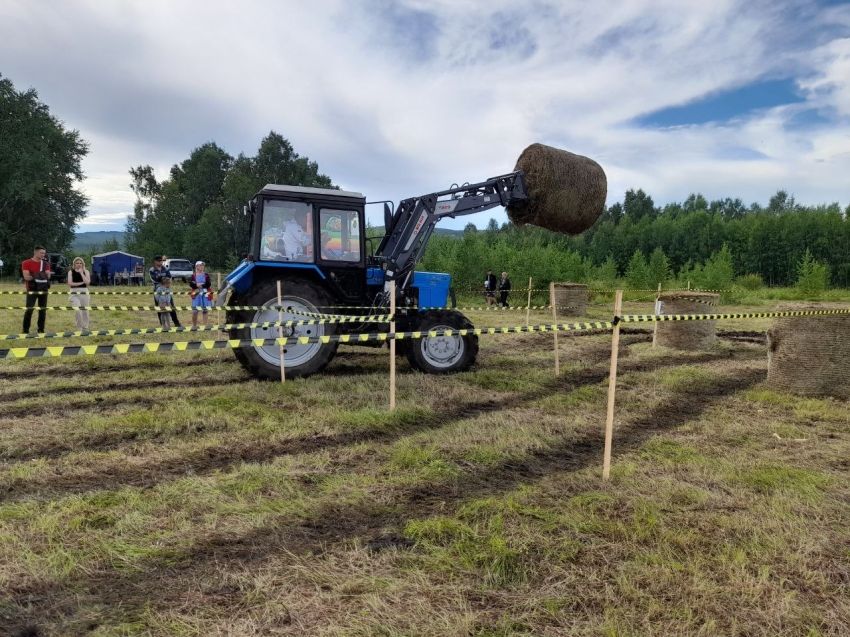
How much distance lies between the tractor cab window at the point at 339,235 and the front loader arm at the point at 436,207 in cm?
48

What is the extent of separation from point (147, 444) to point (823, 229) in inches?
1923

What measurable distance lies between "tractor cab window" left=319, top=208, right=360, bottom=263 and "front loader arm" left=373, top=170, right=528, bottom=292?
1.58 ft

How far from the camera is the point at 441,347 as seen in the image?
24.8 ft

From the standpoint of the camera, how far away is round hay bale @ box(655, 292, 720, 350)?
1034 cm

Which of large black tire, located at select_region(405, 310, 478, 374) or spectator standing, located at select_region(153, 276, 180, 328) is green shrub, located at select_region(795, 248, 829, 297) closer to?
large black tire, located at select_region(405, 310, 478, 374)

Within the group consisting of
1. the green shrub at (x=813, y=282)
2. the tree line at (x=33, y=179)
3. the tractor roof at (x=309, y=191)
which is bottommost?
the green shrub at (x=813, y=282)

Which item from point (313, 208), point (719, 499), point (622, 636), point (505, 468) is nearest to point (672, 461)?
point (719, 499)


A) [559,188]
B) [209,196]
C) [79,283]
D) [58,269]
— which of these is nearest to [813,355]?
[559,188]

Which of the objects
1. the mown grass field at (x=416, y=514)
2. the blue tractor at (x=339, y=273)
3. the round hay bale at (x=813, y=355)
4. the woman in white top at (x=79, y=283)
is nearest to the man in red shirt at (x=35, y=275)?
the woman in white top at (x=79, y=283)

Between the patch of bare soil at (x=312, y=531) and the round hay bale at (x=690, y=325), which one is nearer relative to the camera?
the patch of bare soil at (x=312, y=531)

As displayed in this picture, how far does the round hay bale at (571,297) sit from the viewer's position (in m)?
17.5

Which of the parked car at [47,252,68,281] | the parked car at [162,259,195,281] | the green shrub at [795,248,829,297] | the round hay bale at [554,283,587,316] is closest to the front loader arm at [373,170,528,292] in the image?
the round hay bale at [554,283,587,316]

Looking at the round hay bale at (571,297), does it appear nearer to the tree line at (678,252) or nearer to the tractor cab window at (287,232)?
the tree line at (678,252)

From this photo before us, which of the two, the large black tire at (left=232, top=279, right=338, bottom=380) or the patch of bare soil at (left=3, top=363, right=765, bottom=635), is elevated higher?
the large black tire at (left=232, top=279, right=338, bottom=380)
